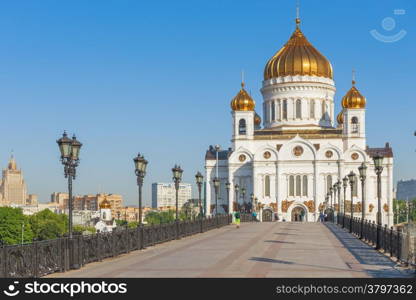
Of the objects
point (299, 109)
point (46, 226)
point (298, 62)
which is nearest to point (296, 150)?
point (299, 109)


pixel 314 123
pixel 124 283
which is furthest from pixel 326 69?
pixel 124 283

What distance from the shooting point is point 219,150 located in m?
96.5

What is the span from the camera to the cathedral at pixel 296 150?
283 ft

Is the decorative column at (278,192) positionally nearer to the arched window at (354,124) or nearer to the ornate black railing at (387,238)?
the arched window at (354,124)

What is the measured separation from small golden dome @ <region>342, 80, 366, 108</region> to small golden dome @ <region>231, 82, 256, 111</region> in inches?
445

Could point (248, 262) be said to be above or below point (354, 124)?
below

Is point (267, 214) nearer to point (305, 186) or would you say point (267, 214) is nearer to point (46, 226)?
point (305, 186)

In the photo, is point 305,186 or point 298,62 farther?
point 298,62

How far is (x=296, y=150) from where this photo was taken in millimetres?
86750

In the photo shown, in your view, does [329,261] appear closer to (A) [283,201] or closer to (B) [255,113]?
(A) [283,201]

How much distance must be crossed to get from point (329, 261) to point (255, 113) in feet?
259

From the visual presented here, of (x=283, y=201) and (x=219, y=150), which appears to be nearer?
(x=283, y=201)

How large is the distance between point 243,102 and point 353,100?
13458 mm

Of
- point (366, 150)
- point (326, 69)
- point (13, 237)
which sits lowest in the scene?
point (13, 237)
